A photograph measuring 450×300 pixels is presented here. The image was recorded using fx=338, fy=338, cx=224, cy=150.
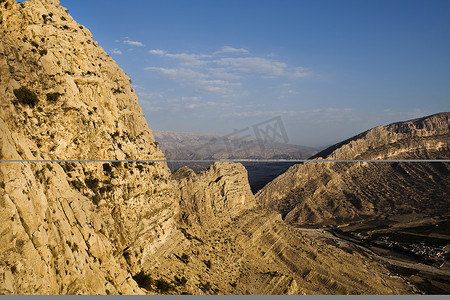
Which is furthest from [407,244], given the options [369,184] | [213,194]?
[213,194]

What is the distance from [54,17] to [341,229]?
67554 millimetres

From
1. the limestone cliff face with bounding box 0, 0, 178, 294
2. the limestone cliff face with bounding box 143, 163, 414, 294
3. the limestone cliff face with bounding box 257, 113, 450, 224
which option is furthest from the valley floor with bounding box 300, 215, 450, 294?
the limestone cliff face with bounding box 0, 0, 178, 294

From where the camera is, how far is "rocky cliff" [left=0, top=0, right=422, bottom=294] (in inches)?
325

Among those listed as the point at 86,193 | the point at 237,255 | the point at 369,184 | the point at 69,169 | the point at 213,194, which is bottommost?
the point at 369,184

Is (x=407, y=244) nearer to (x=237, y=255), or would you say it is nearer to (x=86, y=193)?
(x=237, y=255)

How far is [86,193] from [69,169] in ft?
3.87

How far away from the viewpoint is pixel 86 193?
1382 cm

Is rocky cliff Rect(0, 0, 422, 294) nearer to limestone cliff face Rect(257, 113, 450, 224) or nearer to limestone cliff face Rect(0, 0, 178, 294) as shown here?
limestone cliff face Rect(0, 0, 178, 294)

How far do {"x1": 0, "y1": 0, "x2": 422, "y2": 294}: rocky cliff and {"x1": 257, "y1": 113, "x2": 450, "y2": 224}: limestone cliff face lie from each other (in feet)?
183

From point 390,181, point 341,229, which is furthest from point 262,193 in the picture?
point 390,181

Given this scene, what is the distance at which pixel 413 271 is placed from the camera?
48781 mm

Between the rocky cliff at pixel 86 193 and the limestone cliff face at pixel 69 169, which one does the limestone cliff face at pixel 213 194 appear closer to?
the rocky cliff at pixel 86 193

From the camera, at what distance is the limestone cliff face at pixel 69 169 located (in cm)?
799

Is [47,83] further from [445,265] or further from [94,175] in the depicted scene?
[445,265]
